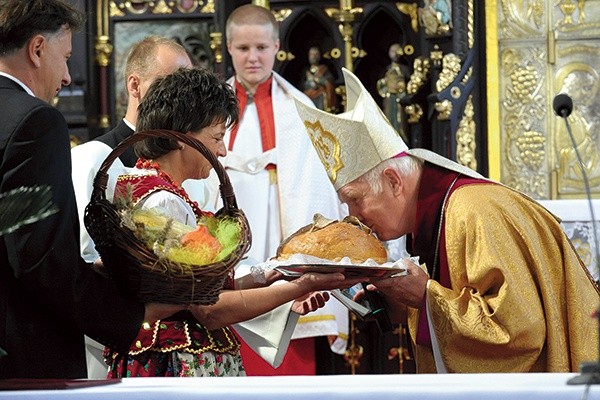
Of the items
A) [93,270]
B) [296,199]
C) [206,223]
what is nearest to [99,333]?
[93,270]

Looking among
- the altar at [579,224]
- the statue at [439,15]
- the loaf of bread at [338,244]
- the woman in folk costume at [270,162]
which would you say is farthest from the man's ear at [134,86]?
the statue at [439,15]

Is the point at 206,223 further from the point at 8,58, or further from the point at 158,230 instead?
the point at 8,58

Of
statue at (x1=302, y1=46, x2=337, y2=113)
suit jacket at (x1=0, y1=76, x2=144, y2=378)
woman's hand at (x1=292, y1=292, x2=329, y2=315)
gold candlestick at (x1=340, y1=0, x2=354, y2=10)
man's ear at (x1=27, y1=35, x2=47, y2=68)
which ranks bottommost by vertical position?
woman's hand at (x1=292, y1=292, x2=329, y2=315)

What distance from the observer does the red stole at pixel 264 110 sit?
7520 millimetres

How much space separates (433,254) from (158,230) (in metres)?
1.20

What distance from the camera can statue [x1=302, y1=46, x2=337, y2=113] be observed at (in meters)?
8.13

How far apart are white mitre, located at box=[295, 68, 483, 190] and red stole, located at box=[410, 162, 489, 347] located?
A: 0.12ft

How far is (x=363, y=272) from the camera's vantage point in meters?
4.38

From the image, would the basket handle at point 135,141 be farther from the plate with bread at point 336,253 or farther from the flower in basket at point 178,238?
the plate with bread at point 336,253

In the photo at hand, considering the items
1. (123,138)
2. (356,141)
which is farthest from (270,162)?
(356,141)

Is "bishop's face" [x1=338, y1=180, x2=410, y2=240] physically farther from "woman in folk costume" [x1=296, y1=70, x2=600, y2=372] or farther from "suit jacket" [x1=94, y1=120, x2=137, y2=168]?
"suit jacket" [x1=94, y1=120, x2=137, y2=168]

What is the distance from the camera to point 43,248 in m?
3.65

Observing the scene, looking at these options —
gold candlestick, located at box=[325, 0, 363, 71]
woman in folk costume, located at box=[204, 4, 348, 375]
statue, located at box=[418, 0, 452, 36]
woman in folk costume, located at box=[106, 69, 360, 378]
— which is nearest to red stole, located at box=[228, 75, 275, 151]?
woman in folk costume, located at box=[204, 4, 348, 375]

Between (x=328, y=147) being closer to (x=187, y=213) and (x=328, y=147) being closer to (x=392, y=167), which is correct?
(x=392, y=167)
